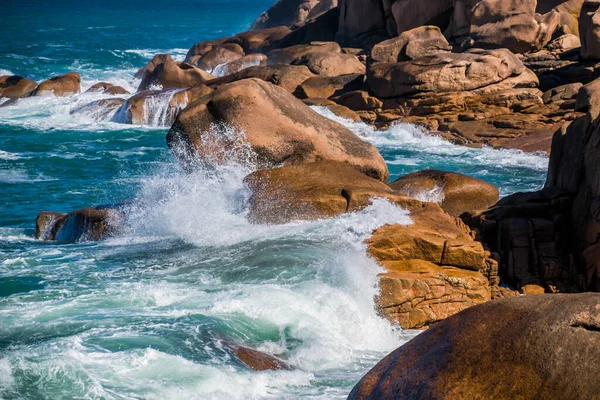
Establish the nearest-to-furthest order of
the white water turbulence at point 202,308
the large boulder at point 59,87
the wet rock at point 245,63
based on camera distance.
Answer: the white water turbulence at point 202,308, the large boulder at point 59,87, the wet rock at point 245,63

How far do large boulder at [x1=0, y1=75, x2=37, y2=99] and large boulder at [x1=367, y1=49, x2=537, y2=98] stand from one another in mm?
14636

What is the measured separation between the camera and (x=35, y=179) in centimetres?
1823

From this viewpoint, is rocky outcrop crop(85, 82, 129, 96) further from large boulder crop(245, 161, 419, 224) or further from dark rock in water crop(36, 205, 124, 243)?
Result: large boulder crop(245, 161, 419, 224)

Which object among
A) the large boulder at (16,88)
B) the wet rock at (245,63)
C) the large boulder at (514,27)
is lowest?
the large boulder at (16,88)

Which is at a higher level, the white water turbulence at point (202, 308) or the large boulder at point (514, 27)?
the large boulder at point (514, 27)

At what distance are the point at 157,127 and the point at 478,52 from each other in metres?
9.65

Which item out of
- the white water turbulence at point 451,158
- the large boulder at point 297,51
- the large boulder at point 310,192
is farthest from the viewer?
the large boulder at point 297,51

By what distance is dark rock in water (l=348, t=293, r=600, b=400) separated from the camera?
164 inches

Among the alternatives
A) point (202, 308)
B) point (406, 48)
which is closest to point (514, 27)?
point (406, 48)

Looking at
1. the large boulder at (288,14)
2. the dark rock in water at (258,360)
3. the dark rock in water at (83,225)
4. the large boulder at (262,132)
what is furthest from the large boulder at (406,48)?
the large boulder at (288,14)

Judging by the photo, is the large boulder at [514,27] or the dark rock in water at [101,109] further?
the dark rock in water at [101,109]

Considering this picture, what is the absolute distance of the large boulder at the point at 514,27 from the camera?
26656 millimetres

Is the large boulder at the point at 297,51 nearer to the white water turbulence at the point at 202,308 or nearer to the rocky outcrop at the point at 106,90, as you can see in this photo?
the rocky outcrop at the point at 106,90

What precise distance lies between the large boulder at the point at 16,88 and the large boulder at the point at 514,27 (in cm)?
1617
